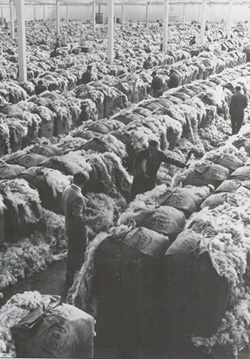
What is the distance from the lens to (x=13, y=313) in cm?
388

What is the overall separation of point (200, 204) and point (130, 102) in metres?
8.01

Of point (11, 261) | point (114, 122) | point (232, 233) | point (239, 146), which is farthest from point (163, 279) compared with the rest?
point (114, 122)

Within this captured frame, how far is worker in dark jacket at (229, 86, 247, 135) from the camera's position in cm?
1115

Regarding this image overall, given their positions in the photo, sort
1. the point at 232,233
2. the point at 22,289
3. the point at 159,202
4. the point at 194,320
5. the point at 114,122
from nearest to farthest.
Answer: the point at 194,320 → the point at 232,233 → the point at 22,289 → the point at 159,202 → the point at 114,122

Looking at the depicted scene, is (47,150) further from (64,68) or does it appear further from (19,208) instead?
(64,68)

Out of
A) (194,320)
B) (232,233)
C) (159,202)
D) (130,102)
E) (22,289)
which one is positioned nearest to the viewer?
(194,320)

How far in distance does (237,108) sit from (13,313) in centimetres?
861

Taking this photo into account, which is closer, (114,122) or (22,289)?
(22,289)

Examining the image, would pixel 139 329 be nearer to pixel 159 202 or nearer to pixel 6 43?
pixel 159 202

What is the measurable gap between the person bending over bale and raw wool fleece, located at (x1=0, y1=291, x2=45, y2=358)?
133 centimetres

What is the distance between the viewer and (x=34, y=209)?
19.8 ft

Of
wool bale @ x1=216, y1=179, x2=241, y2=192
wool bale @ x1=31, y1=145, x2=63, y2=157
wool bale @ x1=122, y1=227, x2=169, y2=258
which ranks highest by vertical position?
wool bale @ x1=122, y1=227, x2=169, y2=258

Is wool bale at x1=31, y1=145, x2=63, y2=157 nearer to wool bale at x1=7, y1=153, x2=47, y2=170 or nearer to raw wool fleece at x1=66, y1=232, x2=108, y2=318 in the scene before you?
wool bale at x1=7, y1=153, x2=47, y2=170

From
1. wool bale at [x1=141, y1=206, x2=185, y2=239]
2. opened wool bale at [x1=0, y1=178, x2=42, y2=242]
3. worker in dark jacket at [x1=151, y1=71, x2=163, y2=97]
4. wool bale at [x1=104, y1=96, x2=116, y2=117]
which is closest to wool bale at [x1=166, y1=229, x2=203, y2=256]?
wool bale at [x1=141, y1=206, x2=185, y2=239]
